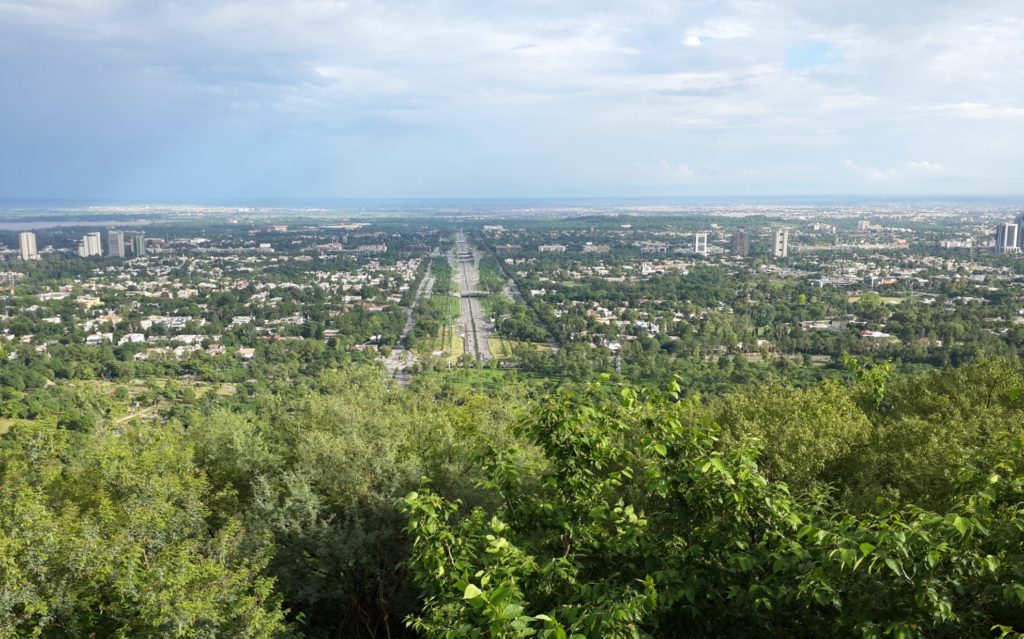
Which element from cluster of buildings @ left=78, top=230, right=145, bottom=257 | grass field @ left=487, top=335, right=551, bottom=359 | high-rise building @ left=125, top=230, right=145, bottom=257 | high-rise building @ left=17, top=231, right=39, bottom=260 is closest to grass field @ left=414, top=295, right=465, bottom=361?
grass field @ left=487, top=335, right=551, bottom=359

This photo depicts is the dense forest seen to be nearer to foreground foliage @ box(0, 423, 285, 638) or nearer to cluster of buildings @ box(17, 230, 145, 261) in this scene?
foreground foliage @ box(0, 423, 285, 638)

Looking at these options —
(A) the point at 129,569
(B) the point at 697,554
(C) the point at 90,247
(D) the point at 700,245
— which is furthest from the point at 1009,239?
(C) the point at 90,247

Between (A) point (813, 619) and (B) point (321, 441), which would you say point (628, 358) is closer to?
(B) point (321, 441)

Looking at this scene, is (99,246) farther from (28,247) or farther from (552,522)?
(552,522)

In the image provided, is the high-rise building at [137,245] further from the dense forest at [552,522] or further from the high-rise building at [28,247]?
the dense forest at [552,522]

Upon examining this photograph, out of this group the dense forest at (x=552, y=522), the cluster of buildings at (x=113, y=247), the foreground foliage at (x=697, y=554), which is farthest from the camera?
the cluster of buildings at (x=113, y=247)

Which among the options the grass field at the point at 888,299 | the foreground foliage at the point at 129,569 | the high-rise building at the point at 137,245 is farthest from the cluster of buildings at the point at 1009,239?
the high-rise building at the point at 137,245
